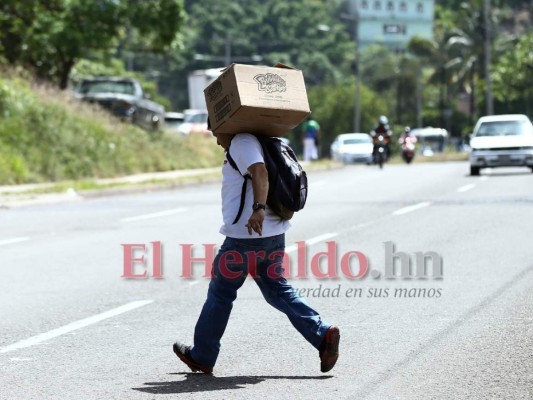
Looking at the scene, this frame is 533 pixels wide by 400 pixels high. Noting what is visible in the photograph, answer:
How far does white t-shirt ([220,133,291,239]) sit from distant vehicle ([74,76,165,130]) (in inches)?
1137

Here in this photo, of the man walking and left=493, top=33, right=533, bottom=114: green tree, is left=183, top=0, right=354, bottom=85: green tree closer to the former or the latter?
left=493, top=33, right=533, bottom=114: green tree

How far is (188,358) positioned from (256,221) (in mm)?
909

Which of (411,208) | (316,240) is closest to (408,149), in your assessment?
(411,208)

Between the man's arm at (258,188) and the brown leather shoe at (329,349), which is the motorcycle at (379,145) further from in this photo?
the man's arm at (258,188)

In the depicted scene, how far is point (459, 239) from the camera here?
49.7 feet

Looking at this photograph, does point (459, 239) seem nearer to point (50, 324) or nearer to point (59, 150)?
point (50, 324)

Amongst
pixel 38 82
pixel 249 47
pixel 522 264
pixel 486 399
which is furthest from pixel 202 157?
pixel 249 47

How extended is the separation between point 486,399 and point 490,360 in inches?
41.5

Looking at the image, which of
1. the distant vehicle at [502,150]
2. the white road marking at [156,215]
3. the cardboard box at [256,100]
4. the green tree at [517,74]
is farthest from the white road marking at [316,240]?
the green tree at [517,74]

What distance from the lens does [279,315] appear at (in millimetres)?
9594

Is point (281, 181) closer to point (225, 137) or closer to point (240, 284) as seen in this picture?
point (225, 137)

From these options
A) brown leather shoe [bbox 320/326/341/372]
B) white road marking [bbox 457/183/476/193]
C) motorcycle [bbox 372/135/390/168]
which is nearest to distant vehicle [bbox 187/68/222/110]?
motorcycle [bbox 372/135/390/168]

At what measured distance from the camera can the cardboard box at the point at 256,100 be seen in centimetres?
706

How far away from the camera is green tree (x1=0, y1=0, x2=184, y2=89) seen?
118 feet
